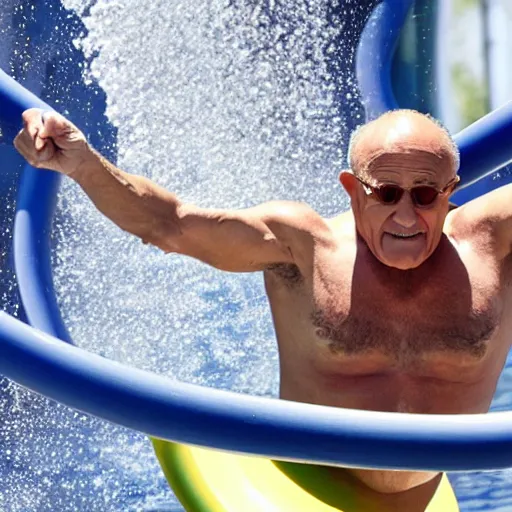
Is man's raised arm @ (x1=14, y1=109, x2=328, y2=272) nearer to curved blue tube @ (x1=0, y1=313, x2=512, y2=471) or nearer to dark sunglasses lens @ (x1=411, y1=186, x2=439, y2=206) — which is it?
dark sunglasses lens @ (x1=411, y1=186, x2=439, y2=206)

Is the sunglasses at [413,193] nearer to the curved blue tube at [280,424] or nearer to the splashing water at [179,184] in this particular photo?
the curved blue tube at [280,424]

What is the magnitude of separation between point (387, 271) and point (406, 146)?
0.84 feet

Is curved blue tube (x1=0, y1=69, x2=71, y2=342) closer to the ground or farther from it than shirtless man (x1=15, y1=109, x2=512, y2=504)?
farther from it

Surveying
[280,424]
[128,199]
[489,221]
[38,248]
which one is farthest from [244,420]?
[38,248]

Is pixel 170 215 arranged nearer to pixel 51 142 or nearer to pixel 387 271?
pixel 51 142

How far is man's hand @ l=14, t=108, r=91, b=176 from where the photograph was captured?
6.56 feet

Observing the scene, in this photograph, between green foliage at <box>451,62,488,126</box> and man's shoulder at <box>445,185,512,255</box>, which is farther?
green foliage at <box>451,62,488,126</box>

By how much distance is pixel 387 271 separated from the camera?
2324 mm

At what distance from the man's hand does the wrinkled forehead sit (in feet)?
1.81

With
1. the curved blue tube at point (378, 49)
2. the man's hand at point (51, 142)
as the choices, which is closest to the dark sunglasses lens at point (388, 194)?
the man's hand at point (51, 142)

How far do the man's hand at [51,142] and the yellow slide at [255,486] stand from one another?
789 millimetres

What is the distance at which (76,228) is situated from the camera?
443 cm

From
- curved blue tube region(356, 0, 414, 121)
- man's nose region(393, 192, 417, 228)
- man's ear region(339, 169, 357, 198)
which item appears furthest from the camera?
curved blue tube region(356, 0, 414, 121)

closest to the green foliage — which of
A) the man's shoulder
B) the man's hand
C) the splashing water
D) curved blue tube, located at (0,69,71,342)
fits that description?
the splashing water
